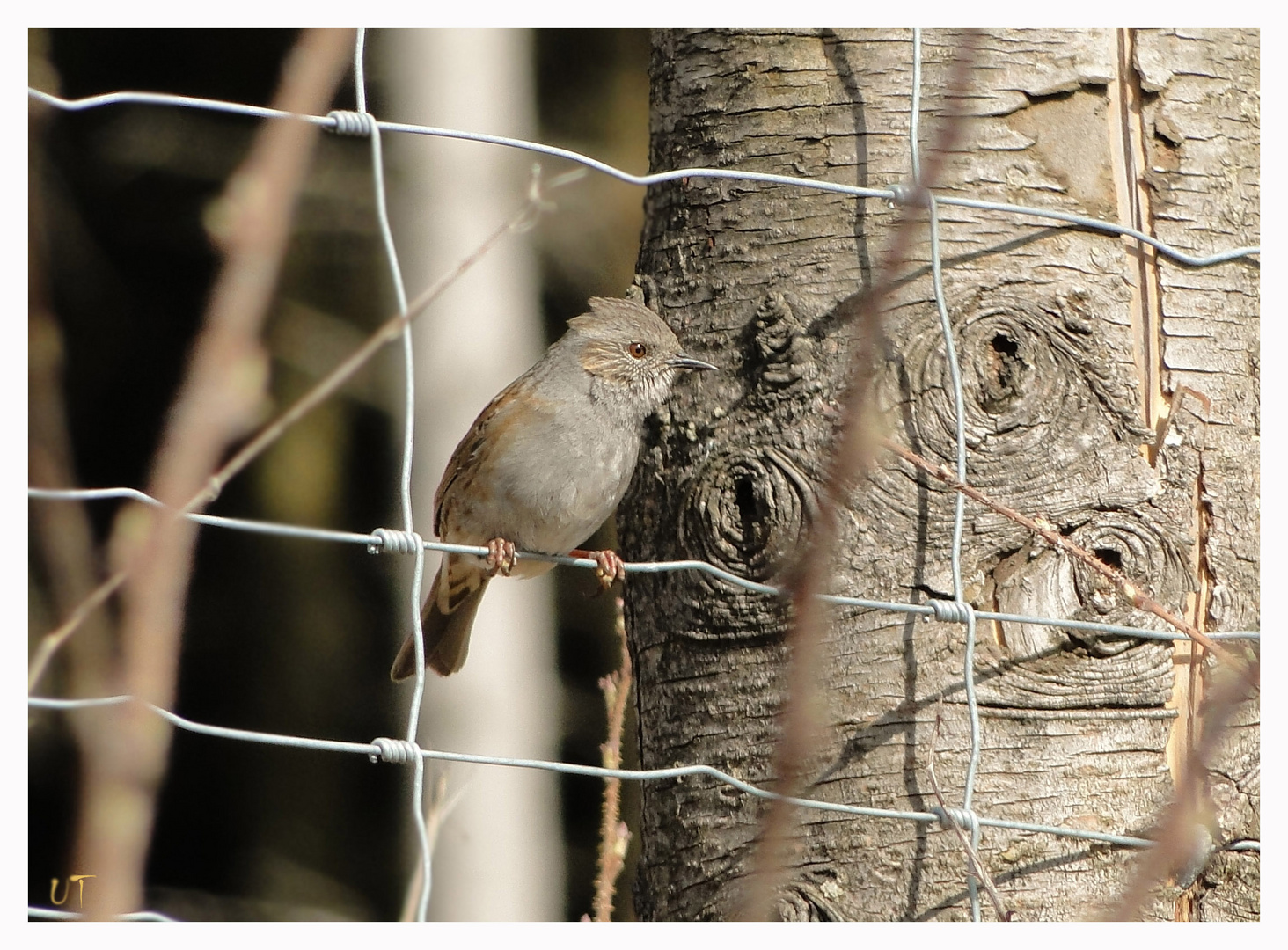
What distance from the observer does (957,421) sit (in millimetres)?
2688

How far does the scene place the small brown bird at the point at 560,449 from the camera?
3.65 metres

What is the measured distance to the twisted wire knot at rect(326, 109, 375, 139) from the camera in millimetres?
2451

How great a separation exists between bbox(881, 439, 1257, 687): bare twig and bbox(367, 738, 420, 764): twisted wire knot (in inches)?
41.1

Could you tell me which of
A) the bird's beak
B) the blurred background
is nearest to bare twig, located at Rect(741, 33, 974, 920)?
the bird's beak

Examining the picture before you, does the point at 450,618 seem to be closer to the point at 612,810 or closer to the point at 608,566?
the point at 608,566

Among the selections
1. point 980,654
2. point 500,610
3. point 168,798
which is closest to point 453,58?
point 500,610

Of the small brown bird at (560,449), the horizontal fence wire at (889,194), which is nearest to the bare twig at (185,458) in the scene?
the horizontal fence wire at (889,194)

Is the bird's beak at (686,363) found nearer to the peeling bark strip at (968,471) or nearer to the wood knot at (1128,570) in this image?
the peeling bark strip at (968,471)

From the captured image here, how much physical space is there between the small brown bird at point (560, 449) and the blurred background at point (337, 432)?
315cm

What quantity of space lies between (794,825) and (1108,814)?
593mm

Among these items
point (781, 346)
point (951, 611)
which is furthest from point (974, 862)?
point (781, 346)

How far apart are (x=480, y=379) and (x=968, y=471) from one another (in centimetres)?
545

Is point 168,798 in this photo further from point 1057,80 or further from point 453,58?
point 1057,80

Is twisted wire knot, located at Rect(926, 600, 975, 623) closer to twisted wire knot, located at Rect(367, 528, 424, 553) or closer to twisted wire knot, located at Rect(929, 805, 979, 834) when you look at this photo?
twisted wire knot, located at Rect(929, 805, 979, 834)
